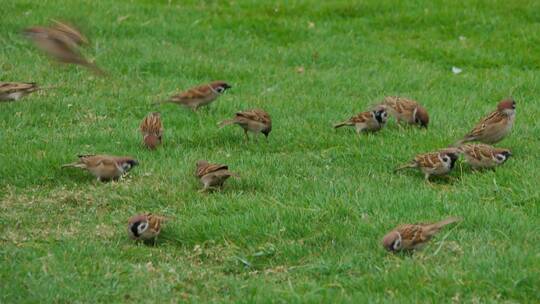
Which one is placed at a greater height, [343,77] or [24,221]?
[24,221]

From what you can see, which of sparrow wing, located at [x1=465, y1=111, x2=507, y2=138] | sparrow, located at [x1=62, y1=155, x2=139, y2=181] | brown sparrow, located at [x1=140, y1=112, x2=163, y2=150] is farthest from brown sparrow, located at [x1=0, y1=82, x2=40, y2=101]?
sparrow wing, located at [x1=465, y1=111, x2=507, y2=138]

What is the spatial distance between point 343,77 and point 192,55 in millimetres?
2594

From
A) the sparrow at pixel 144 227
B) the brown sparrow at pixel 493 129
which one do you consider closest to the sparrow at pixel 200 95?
the brown sparrow at pixel 493 129

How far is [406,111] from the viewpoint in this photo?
1270 cm

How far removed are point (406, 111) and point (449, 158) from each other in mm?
2154

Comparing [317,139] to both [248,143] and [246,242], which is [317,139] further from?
[246,242]

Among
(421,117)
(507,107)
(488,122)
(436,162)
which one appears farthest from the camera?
(421,117)

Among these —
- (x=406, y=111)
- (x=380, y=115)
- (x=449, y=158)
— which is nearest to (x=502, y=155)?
(x=449, y=158)

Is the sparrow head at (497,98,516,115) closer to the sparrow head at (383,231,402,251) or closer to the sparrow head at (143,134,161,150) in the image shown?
the sparrow head at (143,134,161,150)

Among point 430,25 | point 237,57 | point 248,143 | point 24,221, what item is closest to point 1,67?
point 237,57

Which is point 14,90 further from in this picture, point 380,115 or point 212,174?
point 380,115

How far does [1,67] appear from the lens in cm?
1566

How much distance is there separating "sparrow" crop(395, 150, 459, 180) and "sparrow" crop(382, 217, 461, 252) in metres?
2.10

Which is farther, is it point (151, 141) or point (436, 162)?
point (151, 141)
